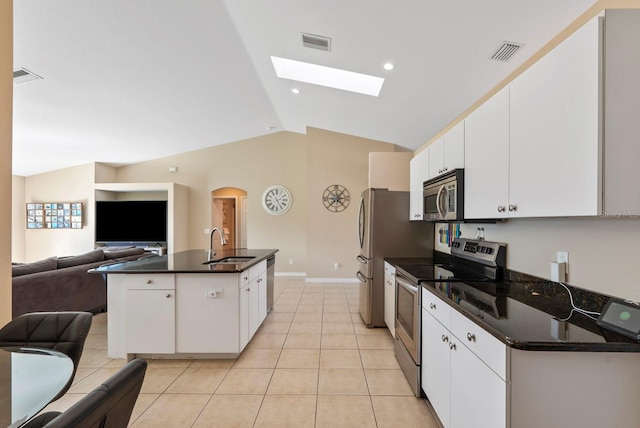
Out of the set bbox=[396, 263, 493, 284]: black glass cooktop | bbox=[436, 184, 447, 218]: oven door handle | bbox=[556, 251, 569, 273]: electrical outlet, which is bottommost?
bbox=[396, 263, 493, 284]: black glass cooktop

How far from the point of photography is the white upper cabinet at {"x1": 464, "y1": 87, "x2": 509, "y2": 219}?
157 centimetres

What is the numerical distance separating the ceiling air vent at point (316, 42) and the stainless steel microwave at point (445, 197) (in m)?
1.85

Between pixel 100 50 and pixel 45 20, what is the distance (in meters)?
0.52

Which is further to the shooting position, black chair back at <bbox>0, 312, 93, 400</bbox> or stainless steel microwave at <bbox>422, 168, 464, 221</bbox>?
stainless steel microwave at <bbox>422, 168, 464, 221</bbox>

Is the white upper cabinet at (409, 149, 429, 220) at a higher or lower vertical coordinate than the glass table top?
higher

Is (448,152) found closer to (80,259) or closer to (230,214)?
(80,259)

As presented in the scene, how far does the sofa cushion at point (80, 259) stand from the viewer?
140 inches

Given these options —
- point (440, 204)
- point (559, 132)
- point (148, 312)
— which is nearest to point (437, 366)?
point (440, 204)

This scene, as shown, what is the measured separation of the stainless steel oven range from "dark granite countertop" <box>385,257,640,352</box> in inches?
4.3

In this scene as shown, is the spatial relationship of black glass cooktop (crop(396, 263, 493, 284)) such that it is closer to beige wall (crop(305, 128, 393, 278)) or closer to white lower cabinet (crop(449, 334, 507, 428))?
white lower cabinet (crop(449, 334, 507, 428))

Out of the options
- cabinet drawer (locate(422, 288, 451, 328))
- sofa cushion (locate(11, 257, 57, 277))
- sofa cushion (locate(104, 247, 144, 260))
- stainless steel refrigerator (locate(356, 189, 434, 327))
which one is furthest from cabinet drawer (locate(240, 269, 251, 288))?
sofa cushion (locate(104, 247, 144, 260))

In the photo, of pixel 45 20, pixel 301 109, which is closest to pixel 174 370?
pixel 45 20

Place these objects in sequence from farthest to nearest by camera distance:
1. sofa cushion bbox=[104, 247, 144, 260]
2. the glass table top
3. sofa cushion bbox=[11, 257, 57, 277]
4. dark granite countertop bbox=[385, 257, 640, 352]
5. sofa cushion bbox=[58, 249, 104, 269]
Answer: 1. sofa cushion bbox=[104, 247, 144, 260]
2. sofa cushion bbox=[58, 249, 104, 269]
3. sofa cushion bbox=[11, 257, 57, 277]
4. dark granite countertop bbox=[385, 257, 640, 352]
5. the glass table top

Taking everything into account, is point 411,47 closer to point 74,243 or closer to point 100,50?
point 100,50
